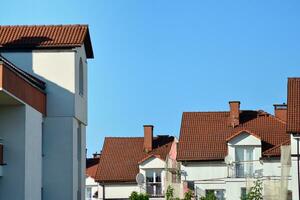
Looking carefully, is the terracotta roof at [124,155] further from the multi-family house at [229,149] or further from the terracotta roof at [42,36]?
the terracotta roof at [42,36]

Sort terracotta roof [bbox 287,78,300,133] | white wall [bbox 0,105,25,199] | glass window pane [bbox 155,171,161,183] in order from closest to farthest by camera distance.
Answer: white wall [bbox 0,105,25,199] < terracotta roof [bbox 287,78,300,133] < glass window pane [bbox 155,171,161,183]

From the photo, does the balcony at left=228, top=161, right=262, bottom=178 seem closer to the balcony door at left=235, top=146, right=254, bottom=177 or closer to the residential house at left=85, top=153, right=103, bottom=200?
the balcony door at left=235, top=146, right=254, bottom=177

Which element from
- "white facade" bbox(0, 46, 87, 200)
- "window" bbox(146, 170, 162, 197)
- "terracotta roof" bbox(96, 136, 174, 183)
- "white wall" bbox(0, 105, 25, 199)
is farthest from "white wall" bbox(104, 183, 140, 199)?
"white wall" bbox(0, 105, 25, 199)

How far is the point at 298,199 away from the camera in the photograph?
49906mm

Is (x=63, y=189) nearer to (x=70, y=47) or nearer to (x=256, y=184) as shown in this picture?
(x=70, y=47)

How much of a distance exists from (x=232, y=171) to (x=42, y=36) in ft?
82.6

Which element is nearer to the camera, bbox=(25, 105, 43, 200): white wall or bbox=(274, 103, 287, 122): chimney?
bbox=(25, 105, 43, 200): white wall

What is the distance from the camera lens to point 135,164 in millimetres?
72312

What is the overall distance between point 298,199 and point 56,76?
800 inches

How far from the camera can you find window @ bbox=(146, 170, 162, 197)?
69.1 meters

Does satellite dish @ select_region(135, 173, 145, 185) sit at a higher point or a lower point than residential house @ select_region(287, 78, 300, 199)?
lower

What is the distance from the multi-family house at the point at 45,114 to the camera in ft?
98.1

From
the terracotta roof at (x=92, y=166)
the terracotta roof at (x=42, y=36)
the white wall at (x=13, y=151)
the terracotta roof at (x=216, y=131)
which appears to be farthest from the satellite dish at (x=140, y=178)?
the white wall at (x=13, y=151)

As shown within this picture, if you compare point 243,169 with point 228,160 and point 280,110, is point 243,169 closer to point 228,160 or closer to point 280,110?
point 228,160
